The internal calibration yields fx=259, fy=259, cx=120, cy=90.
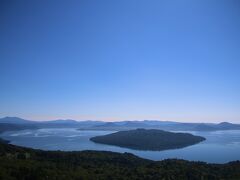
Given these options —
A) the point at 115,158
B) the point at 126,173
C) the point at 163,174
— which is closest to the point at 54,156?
the point at 115,158

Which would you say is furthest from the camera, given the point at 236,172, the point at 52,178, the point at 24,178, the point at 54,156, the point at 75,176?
the point at 54,156

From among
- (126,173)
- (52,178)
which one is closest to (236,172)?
(126,173)

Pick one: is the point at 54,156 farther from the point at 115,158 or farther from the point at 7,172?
the point at 7,172

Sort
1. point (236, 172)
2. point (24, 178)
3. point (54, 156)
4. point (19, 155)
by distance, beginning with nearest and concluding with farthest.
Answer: point (24, 178), point (236, 172), point (19, 155), point (54, 156)

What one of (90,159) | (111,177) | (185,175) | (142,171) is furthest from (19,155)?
(185,175)

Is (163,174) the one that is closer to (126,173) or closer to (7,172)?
(126,173)

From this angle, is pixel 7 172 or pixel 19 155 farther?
pixel 19 155

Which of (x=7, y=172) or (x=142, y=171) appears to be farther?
(x=142, y=171)

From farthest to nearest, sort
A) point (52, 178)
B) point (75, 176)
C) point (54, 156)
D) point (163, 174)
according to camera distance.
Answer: point (54, 156) → point (163, 174) → point (75, 176) → point (52, 178)

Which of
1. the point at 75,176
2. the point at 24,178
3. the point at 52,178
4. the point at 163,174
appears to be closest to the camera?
the point at 24,178
